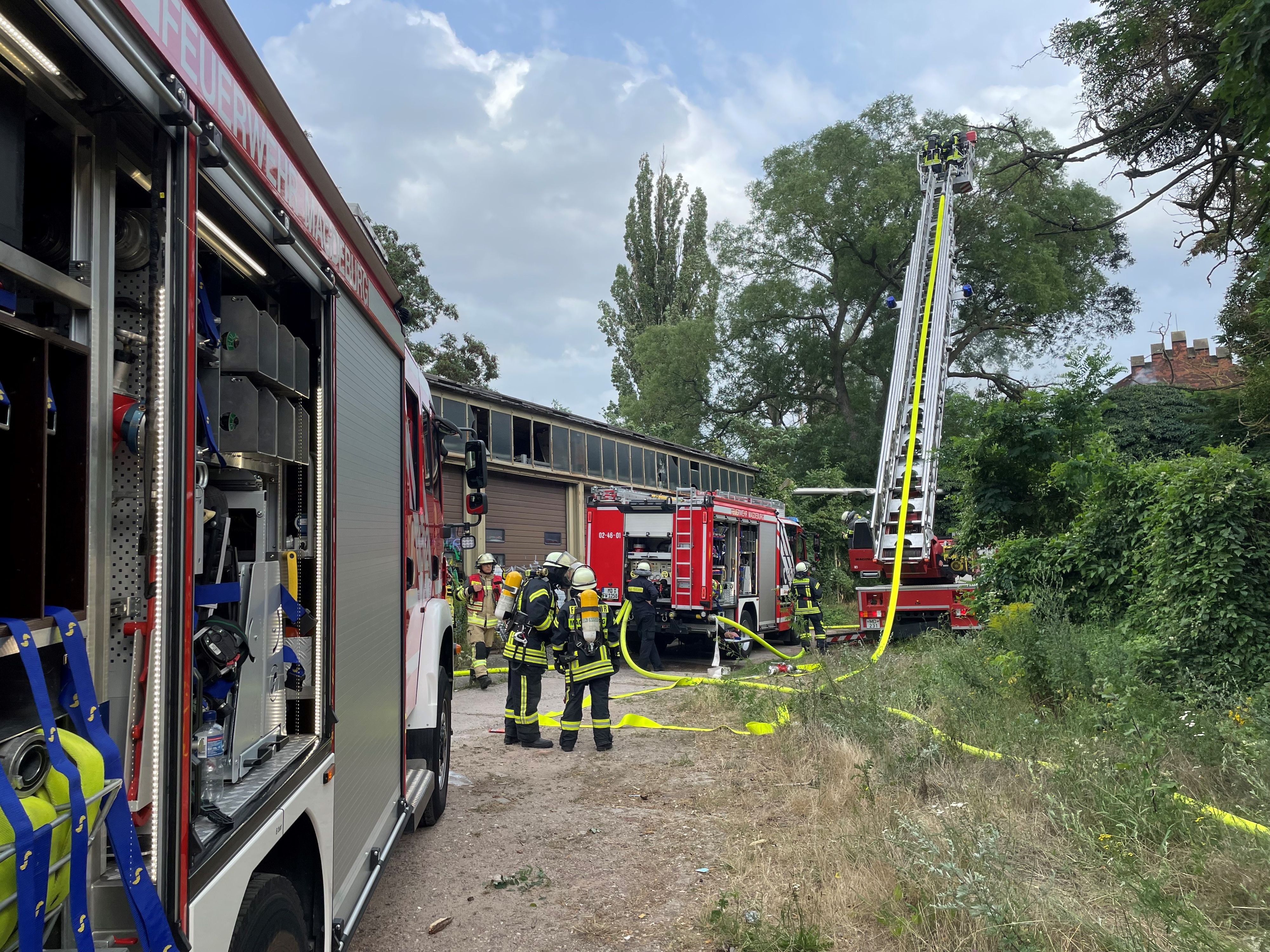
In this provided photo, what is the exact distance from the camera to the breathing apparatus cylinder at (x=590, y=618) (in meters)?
7.79

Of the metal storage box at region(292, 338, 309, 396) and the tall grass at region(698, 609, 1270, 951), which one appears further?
the tall grass at region(698, 609, 1270, 951)

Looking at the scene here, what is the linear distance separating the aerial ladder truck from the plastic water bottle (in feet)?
34.8

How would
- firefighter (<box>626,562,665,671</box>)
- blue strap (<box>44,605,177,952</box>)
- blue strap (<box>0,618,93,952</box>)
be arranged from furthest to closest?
firefighter (<box>626,562,665,671</box>), blue strap (<box>44,605,177,952</box>), blue strap (<box>0,618,93,952</box>)

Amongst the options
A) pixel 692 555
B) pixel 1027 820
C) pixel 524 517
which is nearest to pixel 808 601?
pixel 692 555

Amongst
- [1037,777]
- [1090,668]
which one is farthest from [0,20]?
[1090,668]

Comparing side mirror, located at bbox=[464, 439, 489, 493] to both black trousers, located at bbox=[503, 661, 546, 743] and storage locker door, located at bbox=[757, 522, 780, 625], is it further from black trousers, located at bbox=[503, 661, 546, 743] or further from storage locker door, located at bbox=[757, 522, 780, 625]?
storage locker door, located at bbox=[757, 522, 780, 625]

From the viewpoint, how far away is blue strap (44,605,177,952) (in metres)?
1.55

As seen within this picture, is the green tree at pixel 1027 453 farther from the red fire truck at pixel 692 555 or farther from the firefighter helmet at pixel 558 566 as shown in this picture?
the firefighter helmet at pixel 558 566

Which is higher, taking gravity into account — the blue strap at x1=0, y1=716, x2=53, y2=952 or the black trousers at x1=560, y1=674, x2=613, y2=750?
the blue strap at x1=0, y1=716, x2=53, y2=952

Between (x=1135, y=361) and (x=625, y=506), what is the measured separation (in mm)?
28176

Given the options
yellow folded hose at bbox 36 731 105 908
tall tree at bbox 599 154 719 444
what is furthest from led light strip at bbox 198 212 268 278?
tall tree at bbox 599 154 719 444

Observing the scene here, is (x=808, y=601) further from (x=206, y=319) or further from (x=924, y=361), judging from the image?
(x=206, y=319)

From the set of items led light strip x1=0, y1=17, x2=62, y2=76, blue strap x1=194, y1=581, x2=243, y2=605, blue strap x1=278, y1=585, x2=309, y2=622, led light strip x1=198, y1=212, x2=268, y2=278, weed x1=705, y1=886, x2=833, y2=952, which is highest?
led light strip x1=198, y1=212, x2=268, y2=278

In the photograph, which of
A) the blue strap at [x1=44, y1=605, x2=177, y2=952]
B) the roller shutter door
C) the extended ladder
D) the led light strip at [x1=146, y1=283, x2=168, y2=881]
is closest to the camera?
the blue strap at [x1=44, y1=605, x2=177, y2=952]
